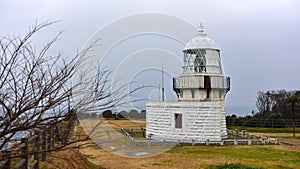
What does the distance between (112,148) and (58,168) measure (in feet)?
29.2

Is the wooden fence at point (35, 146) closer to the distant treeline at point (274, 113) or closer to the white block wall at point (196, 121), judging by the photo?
the white block wall at point (196, 121)

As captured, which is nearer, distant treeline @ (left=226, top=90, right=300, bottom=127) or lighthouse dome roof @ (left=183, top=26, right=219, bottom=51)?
lighthouse dome roof @ (left=183, top=26, right=219, bottom=51)

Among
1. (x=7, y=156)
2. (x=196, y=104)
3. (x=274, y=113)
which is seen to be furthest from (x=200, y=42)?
(x=7, y=156)

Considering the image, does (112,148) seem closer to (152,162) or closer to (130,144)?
(130,144)

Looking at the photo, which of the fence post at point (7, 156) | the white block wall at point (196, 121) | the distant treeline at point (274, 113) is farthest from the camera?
the distant treeline at point (274, 113)

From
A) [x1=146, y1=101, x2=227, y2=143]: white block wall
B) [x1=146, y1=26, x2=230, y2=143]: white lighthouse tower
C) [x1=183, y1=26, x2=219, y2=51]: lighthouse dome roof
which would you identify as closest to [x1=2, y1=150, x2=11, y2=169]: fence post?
[x1=146, y1=26, x2=230, y2=143]: white lighthouse tower

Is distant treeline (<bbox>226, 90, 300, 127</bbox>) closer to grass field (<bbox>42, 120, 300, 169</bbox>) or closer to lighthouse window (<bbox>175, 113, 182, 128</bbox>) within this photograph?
lighthouse window (<bbox>175, 113, 182, 128</bbox>)

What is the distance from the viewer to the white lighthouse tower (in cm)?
2031

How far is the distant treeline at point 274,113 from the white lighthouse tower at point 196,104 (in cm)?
909

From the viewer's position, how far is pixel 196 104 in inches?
797

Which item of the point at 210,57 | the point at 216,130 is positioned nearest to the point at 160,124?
the point at 216,130

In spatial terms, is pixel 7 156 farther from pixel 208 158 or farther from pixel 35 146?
pixel 208 158

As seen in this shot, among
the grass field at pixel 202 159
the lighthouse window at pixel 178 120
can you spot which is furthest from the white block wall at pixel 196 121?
the grass field at pixel 202 159

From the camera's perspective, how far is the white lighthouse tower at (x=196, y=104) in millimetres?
20312
